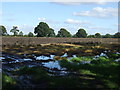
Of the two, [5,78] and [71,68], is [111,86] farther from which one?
[5,78]

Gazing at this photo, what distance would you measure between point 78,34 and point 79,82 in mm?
65158

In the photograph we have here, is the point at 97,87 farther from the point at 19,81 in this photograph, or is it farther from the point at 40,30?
the point at 40,30

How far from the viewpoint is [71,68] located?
35.9ft

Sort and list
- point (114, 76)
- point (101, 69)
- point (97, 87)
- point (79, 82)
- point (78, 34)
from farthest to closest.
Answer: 1. point (78, 34)
2. point (101, 69)
3. point (114, 76)
4. point (79, 82)
5. point (97, 87)

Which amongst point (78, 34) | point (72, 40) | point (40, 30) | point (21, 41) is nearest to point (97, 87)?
point (21, 41)

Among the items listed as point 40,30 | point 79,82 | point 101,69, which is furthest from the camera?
point 40,30

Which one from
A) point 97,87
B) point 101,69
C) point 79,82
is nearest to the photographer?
point 97,87

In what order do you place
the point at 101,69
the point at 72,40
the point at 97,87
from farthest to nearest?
the point at 72,40 → the point at 101,69 → the point at 97,87

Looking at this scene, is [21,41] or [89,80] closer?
[89,80]

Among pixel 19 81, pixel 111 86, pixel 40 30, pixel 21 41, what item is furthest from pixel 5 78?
pixel 40 30

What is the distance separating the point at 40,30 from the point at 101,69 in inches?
1972

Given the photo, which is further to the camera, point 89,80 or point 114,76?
point 114,76

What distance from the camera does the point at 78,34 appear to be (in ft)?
237

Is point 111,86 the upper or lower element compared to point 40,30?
lower
